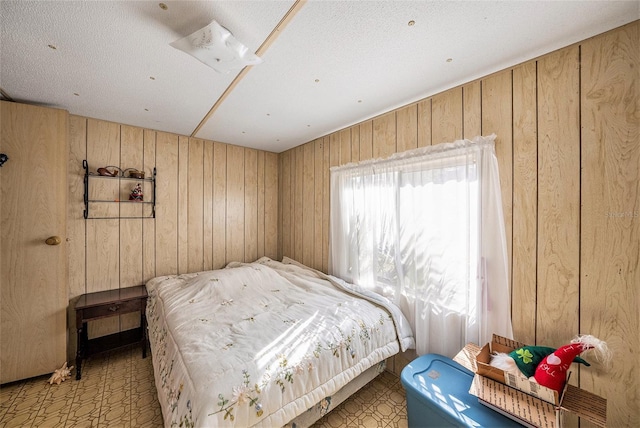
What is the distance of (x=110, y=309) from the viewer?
2.21 metres

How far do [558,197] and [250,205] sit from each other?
3.19 metres

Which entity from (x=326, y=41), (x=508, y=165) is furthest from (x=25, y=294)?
(x=508, y=165)

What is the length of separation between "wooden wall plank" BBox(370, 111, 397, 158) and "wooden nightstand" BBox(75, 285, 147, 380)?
269 centimetres

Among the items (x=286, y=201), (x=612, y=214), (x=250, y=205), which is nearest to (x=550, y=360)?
(x=612, y=214)

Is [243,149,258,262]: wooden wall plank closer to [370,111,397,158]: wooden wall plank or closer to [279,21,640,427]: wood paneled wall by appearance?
[370,111,397,158]: wooden wall plank

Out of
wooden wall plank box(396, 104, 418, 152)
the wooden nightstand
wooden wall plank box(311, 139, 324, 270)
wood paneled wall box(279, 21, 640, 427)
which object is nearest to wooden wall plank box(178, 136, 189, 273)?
Result: the wooden nightstand

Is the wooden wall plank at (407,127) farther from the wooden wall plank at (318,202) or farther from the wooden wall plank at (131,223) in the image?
the wooden wall plank at (131,223)

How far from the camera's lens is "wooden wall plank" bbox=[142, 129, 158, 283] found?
271 cm

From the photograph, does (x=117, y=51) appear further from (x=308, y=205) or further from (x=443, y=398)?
(x=443, y=398)

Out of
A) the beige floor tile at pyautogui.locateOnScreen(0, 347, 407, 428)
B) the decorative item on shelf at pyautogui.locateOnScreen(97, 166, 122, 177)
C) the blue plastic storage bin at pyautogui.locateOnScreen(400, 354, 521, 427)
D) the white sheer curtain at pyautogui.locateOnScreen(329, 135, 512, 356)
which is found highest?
the decorative item on shelf at pyautogui.locateOnScreen(97, 166, 122, 177)

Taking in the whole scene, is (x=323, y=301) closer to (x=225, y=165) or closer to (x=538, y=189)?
(x=538, y=189)

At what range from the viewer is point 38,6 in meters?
1.08

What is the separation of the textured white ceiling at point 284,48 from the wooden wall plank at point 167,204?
0.70 meters

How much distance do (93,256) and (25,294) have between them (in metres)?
0.55
